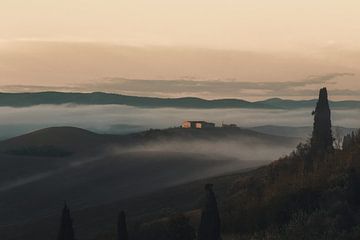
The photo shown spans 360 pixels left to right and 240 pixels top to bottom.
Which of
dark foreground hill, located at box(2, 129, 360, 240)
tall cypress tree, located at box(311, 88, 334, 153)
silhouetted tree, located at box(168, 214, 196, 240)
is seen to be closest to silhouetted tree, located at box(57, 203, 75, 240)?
dark foreground hill, located at box(2, 129, 360, 240)

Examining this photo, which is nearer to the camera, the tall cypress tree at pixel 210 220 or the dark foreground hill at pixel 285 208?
the tall cypress tree at pixel 210 220

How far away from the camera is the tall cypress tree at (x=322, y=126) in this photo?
111 m

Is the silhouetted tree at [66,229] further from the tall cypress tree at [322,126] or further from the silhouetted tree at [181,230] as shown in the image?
the tall cypress tree at [322,126]

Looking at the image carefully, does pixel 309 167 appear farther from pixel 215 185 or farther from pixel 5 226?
pixel 5 226

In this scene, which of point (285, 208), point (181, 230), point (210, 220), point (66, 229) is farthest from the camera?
point (285, 208)

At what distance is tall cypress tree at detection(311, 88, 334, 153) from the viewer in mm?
111125

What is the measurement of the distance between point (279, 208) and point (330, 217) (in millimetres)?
13137

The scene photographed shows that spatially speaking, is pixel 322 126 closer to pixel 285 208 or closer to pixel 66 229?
pixel 285 208

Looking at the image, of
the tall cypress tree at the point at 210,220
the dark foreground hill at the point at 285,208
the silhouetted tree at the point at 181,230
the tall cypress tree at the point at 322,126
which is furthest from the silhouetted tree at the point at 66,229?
the tall cypress tree at the point at 322,126

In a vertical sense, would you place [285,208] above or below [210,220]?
below

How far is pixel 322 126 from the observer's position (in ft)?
368

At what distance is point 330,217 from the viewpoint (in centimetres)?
7675

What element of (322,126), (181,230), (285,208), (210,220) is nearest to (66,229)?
Result: (210,220)

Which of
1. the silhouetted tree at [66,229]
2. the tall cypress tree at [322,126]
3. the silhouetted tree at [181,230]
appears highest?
the tall cypress tree at [322,126]
